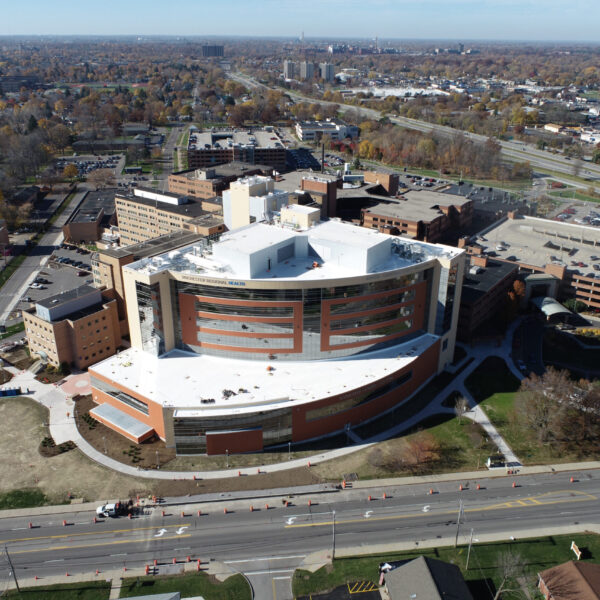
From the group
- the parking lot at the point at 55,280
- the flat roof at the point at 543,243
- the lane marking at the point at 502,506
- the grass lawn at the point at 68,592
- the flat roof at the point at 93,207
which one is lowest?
the grass lawn at the point at 68,592

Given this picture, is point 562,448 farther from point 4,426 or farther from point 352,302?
point 4,426

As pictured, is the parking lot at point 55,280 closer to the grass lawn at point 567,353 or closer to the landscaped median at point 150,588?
the landscaped median at point 150,588

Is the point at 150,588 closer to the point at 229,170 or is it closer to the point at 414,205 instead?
the point at 414,205

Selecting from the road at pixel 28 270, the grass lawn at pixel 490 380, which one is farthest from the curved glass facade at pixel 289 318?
the road at pixel 28 270

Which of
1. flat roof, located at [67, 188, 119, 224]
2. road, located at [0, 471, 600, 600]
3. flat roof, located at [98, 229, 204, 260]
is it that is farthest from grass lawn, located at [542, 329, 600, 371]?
flat roof, located at [67, 188, 119, 224]

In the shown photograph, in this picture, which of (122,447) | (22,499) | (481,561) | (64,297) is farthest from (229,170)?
(481,561)
